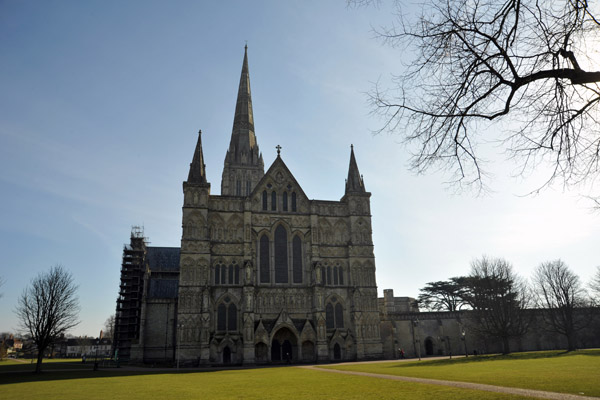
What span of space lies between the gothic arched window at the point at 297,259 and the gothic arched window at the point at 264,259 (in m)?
2.95

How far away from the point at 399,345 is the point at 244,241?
24.1 m

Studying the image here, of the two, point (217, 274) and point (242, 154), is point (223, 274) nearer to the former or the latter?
point (217, 274)

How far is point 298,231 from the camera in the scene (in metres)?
48.8

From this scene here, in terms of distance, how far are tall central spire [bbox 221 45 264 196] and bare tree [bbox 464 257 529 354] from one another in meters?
37.7

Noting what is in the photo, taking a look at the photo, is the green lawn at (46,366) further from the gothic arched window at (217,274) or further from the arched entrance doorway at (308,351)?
the arched entrance doorway at (308,351)

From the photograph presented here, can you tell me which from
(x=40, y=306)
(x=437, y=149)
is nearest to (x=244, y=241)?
(x=40, y=306)

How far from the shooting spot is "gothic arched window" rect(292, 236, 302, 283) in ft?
156

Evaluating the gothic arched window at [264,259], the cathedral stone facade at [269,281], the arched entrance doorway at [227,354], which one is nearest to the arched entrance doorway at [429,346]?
the cathedral stone facade at [269,281]

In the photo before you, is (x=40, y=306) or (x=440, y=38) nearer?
(x=440, y=38)

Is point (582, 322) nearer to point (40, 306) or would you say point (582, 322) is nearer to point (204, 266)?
point (204, 266)

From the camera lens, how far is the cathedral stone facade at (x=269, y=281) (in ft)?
142

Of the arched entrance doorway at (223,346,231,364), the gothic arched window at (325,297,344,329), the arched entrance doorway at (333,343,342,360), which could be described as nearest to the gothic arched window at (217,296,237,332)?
the arched entrance doorway at (223,346,231,364)

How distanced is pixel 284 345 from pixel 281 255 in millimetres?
9580

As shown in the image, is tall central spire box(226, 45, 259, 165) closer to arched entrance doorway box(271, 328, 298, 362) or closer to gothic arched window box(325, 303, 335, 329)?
gothic arched window box(325, 303, 335, 329)
